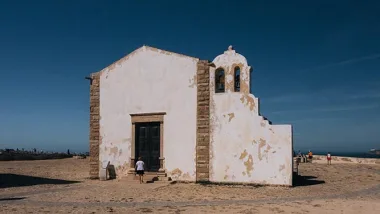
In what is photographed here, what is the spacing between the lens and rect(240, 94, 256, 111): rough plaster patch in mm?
16219

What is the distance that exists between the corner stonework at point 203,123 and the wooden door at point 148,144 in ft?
7.39

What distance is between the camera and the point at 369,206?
11078 millimetres

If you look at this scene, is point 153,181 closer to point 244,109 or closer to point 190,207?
point 244,109

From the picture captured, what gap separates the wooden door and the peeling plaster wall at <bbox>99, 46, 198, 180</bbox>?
455 mm

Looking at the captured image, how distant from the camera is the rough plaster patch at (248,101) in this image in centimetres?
1622

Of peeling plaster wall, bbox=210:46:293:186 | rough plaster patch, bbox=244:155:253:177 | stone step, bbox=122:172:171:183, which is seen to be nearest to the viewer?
peeling plaster wall, bbox=210:46:293:186

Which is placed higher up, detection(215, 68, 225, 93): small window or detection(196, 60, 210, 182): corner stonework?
detection(215, 68, 225, 93): small window

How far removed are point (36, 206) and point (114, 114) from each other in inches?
342

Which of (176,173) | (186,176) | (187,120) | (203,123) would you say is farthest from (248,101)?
(176,173)

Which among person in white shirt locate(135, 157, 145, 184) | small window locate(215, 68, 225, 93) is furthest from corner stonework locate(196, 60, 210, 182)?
person in white shirt locate(135, 157, 145, 184)

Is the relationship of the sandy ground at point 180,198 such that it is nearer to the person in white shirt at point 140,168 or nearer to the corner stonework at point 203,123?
the person in white shirt at point 140,168

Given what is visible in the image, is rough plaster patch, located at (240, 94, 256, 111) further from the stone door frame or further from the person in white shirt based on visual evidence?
the person in white shirt

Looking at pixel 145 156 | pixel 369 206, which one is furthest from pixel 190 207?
pixel 145 156

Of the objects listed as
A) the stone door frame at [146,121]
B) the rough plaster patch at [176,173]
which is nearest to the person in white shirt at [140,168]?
the stone door frame at [146,121]
